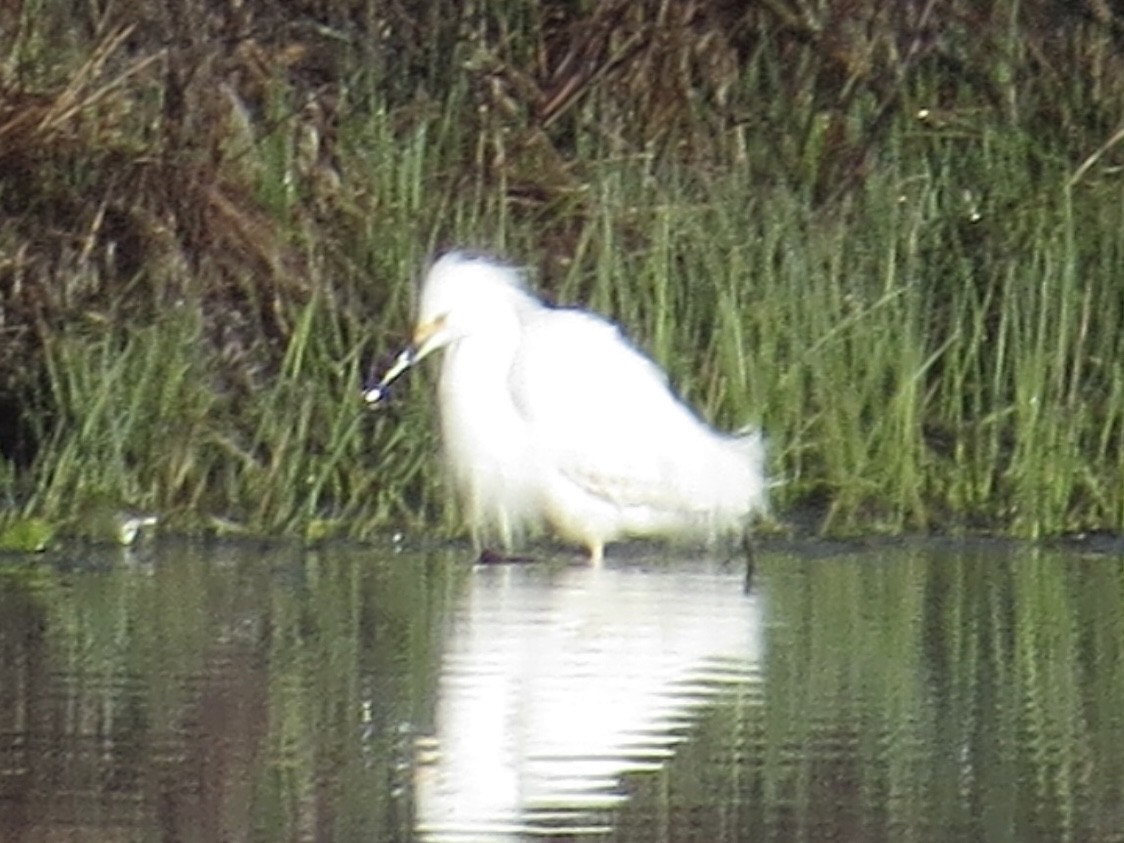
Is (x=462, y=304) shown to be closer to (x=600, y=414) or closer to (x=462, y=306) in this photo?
(x=462, y=306)

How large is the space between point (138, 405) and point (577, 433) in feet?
4.81

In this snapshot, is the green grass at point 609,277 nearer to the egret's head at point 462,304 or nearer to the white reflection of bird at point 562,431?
the white reflection of bird at point 562,431

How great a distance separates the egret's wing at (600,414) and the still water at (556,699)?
328 mm

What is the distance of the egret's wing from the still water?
1.08 ft

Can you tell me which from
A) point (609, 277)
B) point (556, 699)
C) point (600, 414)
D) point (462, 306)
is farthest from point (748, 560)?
point (556, 699)

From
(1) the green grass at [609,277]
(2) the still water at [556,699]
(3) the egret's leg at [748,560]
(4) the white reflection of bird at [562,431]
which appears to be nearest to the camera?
(2) the still water at [556,699]

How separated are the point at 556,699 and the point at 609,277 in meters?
4.05

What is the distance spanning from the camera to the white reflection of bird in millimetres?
10234

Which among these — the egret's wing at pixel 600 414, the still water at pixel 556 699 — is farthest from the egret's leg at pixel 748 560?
the egret's wing at pixel 600 414

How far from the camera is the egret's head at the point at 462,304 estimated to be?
10.4m

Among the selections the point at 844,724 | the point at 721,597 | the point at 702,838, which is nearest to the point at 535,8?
the point at 721,597

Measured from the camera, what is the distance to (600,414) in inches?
404

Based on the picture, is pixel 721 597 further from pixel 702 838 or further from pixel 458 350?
pixel 702 838

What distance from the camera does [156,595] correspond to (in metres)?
9.12
